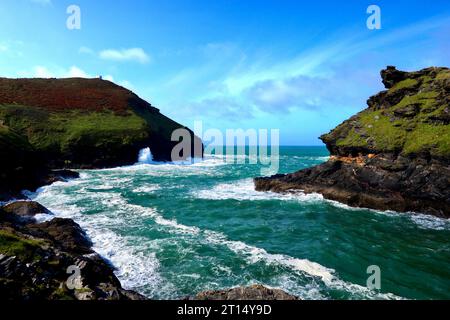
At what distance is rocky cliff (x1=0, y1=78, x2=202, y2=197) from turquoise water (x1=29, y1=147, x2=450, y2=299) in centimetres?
2369

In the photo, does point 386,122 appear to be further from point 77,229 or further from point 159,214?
point 77,229

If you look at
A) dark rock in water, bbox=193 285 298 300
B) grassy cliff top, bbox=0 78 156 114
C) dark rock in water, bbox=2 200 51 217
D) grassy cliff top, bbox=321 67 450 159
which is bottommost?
dark rock in water, bbox=193 285 298 300

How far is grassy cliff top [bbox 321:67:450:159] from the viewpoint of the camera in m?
34.7

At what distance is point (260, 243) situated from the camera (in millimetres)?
22375

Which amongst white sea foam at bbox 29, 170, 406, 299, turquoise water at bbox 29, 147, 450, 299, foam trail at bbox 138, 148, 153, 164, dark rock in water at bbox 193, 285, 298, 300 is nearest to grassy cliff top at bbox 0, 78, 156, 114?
foam trail at bbox 138, 148, 153, 164

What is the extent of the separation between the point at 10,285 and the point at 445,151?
124 feet

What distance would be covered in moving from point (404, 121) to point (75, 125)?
70684mm

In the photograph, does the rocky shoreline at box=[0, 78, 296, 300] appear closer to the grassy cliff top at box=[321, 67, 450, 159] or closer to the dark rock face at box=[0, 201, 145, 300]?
the dark rock face at box=[0, 201, 145, 300]

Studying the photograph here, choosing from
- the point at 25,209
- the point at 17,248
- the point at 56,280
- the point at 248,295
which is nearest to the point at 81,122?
the point at 25,209

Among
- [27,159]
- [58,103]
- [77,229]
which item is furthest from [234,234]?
[58,103]

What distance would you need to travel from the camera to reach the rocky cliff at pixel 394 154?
32.2 metres

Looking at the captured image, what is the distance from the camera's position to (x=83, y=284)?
11383mm

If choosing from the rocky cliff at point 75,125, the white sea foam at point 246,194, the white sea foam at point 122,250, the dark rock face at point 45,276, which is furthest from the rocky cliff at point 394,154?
the rocky cliff at point 75,125

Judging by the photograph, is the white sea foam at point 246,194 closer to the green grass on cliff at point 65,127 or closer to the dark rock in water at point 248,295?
the dark rock in water at point 248,295
